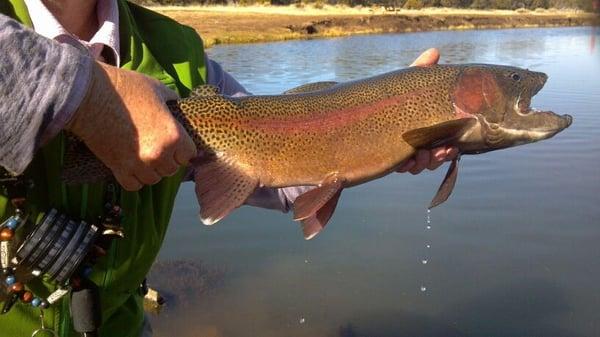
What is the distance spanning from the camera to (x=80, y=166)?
7.12ft

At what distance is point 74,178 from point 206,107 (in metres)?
0.63

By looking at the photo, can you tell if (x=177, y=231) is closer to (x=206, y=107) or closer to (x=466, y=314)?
(x=466, y=314)

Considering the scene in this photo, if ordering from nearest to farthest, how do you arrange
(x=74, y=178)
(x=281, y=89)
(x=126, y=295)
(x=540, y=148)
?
(x=74, y=178) < (x=126, y=295) < (x=540, y=148) < (x=281, y=89)

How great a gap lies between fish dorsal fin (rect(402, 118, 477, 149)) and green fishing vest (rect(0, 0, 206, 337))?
0.98m

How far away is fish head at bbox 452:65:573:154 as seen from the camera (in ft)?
9.32

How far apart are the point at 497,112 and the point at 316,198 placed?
36.4 inches

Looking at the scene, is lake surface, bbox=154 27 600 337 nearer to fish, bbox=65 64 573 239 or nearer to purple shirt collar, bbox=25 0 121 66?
fish, bbox=65 64 573 239

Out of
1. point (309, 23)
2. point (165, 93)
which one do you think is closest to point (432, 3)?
point (309, 23)

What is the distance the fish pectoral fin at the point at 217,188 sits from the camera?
8.30ft

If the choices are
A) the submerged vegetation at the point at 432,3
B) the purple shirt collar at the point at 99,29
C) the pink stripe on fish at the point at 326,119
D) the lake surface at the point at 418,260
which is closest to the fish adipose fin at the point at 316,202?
the pink stripe on fish at the point at 326,119

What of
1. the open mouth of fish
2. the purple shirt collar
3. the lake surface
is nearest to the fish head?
the open mouth of fish

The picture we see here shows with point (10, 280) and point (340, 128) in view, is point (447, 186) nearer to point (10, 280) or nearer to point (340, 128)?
point (340, 128)

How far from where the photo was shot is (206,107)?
8.47 feet

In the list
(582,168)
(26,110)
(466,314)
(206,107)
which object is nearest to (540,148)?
(582,168)
